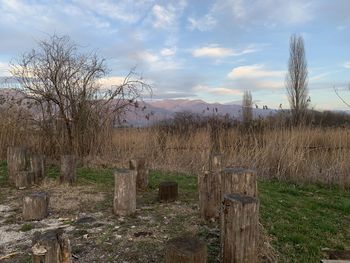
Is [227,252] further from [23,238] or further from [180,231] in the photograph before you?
[23,238]

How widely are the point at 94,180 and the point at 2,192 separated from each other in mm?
1521

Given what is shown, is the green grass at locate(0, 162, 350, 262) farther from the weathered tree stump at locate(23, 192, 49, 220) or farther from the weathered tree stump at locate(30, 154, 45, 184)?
the weathered tree stump at locate(23, 192, 49, 220)

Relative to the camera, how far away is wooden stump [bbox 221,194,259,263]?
2793 mm

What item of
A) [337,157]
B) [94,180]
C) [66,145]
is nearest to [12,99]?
[66,145]

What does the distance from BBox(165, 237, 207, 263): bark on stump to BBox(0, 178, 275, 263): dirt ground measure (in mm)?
737

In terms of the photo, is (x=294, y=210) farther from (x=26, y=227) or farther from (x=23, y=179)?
(x=23, y=179)

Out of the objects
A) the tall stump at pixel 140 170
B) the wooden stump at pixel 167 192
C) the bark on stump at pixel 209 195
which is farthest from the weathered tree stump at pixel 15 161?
the bark on stump at pixel 209 195

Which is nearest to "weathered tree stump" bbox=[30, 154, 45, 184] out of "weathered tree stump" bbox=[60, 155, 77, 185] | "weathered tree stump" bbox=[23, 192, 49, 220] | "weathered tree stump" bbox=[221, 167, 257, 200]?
"weathered tree stump" bbox=[60, 155, 77, 185]

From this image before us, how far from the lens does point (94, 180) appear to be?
6.59 meters

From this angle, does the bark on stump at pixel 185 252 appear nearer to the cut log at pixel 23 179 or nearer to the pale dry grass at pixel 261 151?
the cut log at pixel 23 179

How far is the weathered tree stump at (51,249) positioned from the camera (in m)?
2.28

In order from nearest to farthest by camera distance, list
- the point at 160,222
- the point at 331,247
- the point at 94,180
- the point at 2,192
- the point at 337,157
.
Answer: the point at 331,247 → the point at 160,222 → the point at 2,192 → the point at 94,180 → the point at 337,157

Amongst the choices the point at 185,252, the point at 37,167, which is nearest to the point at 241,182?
the point at 185,252

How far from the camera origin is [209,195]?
4168mm
